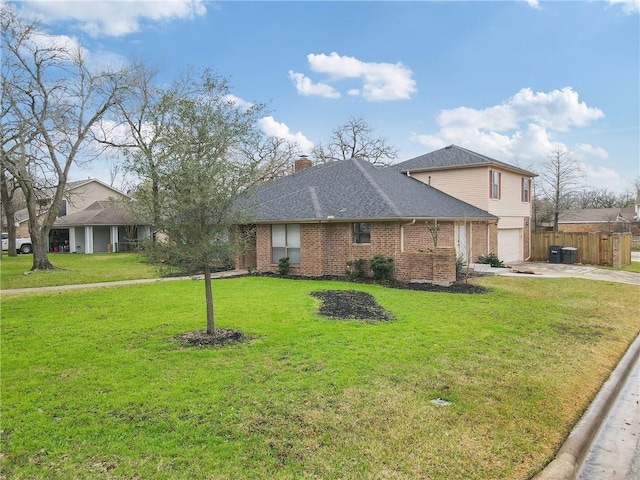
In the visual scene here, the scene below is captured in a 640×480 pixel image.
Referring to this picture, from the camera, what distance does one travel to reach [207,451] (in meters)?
3.66

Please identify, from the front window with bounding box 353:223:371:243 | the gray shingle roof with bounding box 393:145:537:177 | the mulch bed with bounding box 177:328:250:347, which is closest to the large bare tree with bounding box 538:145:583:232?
the gray shingle roof with bounding box 393:145:537:177

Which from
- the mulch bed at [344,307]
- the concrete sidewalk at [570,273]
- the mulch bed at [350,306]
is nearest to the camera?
the mulch bed at [344,307]

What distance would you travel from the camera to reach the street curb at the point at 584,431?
3535mm

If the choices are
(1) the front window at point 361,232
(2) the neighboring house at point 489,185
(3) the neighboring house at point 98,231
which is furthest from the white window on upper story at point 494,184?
(3) the neighboring house at point 98,231

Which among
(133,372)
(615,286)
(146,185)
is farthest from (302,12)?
(615,286)

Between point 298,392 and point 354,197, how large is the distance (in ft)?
42.3

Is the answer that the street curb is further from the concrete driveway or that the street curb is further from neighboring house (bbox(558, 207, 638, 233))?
neighboring house (bbox(558, 207, 638, 233))

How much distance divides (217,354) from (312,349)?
148 cm

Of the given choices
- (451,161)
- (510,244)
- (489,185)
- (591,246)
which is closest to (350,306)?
(489,185)

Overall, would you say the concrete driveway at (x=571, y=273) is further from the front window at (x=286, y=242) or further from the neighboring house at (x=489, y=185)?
the front window at (x=286, y=242)

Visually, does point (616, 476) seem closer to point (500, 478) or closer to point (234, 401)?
point (500, 478)

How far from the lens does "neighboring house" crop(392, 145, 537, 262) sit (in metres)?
20.5

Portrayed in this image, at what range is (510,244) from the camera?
888 inches

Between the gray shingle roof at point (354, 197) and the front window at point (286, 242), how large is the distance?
1.92ft
